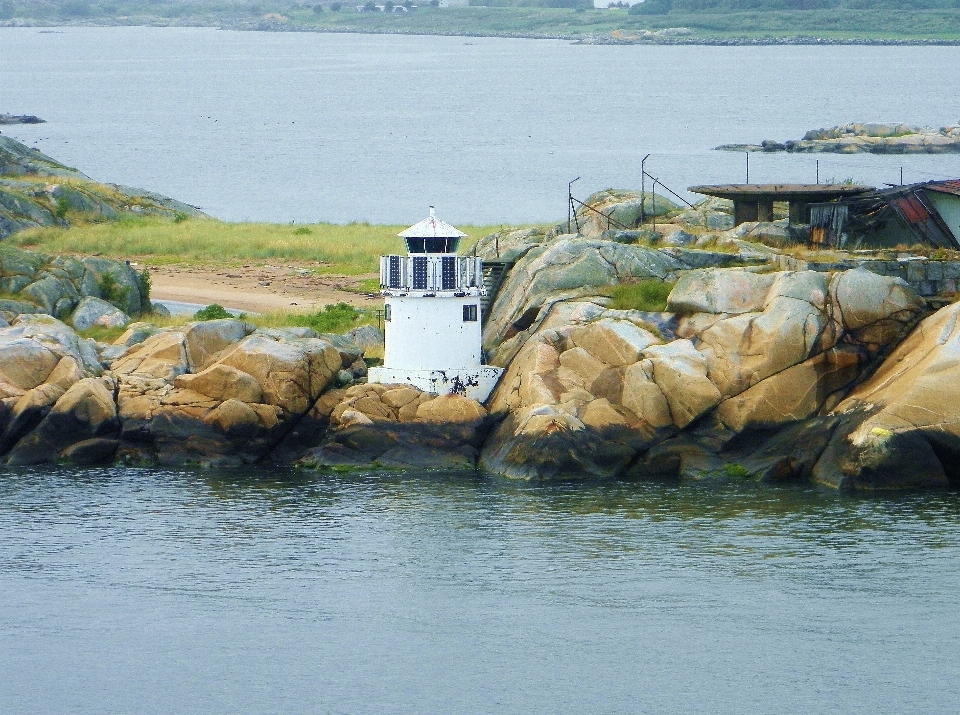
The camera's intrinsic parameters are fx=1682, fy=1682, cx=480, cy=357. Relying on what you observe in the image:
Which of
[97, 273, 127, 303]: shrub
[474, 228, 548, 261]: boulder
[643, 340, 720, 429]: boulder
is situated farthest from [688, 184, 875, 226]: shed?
[97, 273, 127, 303]: shrub

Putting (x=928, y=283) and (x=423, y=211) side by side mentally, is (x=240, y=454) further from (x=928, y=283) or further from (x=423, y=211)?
(x=423, y=211)

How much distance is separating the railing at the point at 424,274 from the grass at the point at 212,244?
63.7 feet

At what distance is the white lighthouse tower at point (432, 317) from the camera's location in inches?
1996

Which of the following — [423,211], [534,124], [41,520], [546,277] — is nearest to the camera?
[41,520]

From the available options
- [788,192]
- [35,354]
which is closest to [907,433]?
[788,192]

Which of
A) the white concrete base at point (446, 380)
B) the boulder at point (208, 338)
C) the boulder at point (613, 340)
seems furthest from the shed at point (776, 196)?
the boulder at point (208, 338)

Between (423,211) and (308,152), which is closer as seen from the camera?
(423,211)

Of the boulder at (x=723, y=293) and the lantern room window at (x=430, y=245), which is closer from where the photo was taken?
the boulder at (x=723, y=293)

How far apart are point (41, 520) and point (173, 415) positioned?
20.1ft

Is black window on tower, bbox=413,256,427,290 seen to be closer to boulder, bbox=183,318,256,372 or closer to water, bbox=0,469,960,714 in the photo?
boulder, bbox=183,318,256,372

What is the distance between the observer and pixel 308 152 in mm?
172875

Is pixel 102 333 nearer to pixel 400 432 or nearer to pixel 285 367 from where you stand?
pixel 285 367

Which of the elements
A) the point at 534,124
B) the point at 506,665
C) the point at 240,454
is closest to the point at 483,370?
the point at 240,454

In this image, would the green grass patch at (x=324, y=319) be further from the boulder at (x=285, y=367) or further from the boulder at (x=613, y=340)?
the boulder at (x=613, y=340)
